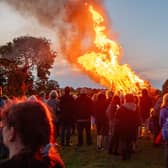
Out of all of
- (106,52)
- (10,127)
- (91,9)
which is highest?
(91,9)

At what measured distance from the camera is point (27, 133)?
9.71 ft

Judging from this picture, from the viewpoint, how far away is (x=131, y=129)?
520 inches

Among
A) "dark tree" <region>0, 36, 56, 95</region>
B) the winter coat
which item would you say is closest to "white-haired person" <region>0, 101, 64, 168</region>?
the winter coat

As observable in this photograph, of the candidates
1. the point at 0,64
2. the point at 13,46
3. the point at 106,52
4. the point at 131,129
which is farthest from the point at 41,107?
the point at 13,46

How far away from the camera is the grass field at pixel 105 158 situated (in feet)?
42.2

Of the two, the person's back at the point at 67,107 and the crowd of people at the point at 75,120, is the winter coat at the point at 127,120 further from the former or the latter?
the person's back at the point at 67,107

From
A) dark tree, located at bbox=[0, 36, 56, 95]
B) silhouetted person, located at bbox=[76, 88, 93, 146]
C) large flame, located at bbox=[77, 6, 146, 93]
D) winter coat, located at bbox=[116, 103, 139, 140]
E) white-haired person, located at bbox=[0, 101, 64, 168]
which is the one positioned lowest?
white-haired person, located at bbox=[0, 101, 64, 168]

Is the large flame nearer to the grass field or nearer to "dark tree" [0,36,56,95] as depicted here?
the grass field

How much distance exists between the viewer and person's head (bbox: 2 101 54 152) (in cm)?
296

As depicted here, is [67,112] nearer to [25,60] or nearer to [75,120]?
[75,120]

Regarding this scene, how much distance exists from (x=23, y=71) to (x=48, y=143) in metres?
52.0

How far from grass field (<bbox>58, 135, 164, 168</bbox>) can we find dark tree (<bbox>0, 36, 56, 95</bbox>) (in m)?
34.0

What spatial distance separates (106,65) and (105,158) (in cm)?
1407

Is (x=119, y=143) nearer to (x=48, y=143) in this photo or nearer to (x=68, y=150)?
(x=68, y=150)
